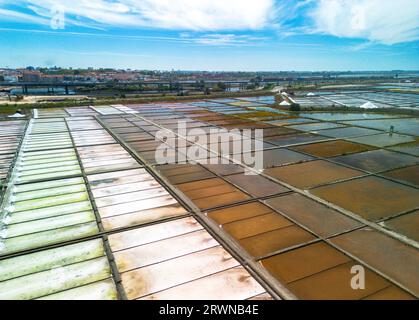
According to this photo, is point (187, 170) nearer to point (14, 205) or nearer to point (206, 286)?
point (14, 205)

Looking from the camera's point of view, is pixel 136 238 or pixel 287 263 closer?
pixel 287 263

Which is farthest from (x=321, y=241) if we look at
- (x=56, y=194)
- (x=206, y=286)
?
(x=56, y=194)

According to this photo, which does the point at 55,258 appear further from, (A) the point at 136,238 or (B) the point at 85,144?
(B) the point at 85,144

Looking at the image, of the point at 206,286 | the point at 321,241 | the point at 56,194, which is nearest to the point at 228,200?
the point at 321,241

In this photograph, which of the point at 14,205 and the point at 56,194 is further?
the point at 56,194
